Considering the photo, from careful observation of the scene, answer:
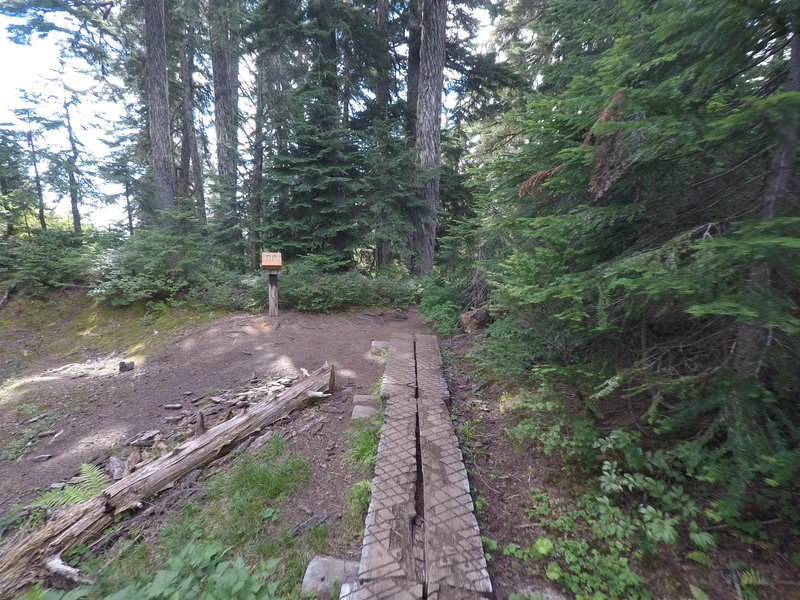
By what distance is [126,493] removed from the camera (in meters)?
2.84

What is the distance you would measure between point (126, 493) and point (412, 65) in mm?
15808

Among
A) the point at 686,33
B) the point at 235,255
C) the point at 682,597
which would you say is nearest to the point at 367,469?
the point at 682,597

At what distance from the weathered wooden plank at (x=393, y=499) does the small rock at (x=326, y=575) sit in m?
0.13

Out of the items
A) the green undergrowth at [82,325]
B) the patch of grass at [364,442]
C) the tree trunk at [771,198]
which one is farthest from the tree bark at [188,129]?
the tree trunk at [771,198]

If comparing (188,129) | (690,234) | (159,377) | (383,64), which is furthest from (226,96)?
(690,234)

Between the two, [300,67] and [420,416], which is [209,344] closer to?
[420,416]

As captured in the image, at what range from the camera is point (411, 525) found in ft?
7.28

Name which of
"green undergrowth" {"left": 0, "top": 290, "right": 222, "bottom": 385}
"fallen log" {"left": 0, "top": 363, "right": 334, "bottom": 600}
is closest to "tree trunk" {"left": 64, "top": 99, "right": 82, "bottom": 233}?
"green undergrowth" {"left": 0, "top": 290, "right": 222, "bottom": 385}

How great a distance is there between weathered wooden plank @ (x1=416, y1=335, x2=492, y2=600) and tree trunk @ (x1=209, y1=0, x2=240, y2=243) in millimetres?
10680

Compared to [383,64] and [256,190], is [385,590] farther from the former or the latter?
[383,64]

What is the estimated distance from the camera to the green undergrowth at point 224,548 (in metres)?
1.76

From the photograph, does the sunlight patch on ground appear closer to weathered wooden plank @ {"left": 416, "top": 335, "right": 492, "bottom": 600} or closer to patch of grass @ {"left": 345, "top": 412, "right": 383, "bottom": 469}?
patch of grass @ {"left": 345, "top": 412, "right": 383, "bottom": 469}

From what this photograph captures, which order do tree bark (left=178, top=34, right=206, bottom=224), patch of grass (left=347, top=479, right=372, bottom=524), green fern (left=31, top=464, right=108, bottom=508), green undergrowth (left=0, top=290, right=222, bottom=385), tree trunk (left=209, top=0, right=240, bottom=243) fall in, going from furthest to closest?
tree bark (left=178, top=34, right=206, bottom=224)
tree trunk (left=209, top=0, right=240, bottom=243)
green undergrowth (left=0, top=290, right=222, bottom=385)
green fern (left=31, top=464, right=108, bottom=508)
patch of grass (left=347, top=479, right=372, bottom=524)

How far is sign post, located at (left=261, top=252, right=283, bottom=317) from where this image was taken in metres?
7.24
